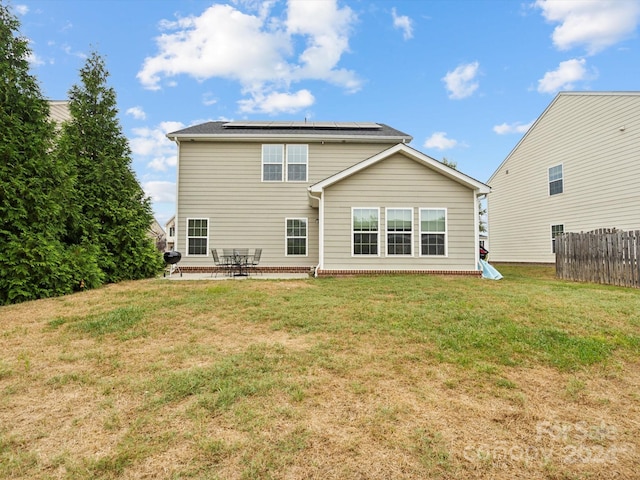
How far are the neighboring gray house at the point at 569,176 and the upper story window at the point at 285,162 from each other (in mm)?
12124

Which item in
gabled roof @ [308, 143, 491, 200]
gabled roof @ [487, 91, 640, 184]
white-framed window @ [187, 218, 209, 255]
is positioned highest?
gabled roof @ [487, 91, 640, 184]

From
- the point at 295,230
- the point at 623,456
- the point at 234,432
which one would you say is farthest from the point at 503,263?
the point at 234,432

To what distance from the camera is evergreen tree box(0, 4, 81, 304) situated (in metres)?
7.00

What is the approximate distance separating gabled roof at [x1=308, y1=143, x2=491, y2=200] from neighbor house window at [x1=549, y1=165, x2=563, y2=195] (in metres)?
7.67

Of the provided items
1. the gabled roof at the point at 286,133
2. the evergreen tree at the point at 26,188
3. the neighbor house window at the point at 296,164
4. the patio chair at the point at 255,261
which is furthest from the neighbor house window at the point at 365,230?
the evergreen tree at the point at 26,188

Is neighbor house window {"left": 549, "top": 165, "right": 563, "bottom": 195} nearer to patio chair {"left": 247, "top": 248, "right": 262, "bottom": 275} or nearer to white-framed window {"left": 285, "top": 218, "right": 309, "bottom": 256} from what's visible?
white-framed window {"left": 285, "top": 218, "right": 309, "bottom": 256}

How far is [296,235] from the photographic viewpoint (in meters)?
13.8

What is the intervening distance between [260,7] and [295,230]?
28.6 feet

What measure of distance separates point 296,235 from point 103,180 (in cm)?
687

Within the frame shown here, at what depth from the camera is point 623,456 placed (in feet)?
7.69

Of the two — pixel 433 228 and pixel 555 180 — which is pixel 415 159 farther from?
pixel 555 180

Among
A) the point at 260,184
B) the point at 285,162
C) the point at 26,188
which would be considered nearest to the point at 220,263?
the point at 260,184

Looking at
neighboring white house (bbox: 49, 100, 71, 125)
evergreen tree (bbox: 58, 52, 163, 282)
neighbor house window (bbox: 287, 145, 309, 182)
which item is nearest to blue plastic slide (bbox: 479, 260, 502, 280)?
neighbor house window (bbox: 287, 145, 309, 182)

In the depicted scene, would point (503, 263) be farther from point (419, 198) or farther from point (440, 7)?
point (440, 7)
